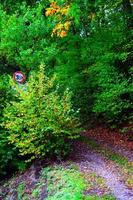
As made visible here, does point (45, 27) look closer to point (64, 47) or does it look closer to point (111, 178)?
point (64, 47)

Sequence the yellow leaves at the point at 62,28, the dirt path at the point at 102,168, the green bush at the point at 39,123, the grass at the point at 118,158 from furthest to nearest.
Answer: the yellow leaves at the point at 62,28, the green bush at the point at 39,123, the grass at the point at 118,158, the dirt path at the point at 102,168

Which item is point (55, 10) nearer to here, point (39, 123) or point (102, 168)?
point (39, 123)

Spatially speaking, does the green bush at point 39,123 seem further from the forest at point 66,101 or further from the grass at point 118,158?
the grass at point 118,158

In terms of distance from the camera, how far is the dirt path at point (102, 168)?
10.7 meters

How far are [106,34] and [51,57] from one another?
8.07 ft

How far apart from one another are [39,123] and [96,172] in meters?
2.09

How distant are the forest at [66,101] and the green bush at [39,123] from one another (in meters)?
0.03

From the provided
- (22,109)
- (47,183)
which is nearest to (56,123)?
(22,109)

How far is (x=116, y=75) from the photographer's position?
17.4 meters

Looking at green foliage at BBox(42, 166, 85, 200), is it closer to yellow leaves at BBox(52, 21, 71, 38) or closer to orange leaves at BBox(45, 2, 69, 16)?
yellow leaves at BBox(52, 21, 71, 38)

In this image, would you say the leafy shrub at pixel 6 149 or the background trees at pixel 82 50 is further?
the background trees at pixel 82 50

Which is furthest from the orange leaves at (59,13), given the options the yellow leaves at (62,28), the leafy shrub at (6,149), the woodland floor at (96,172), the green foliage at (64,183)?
the green foliage at (64,183)

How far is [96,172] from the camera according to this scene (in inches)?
476

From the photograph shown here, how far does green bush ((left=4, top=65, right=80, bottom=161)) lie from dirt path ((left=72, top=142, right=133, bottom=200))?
2.44 ft
